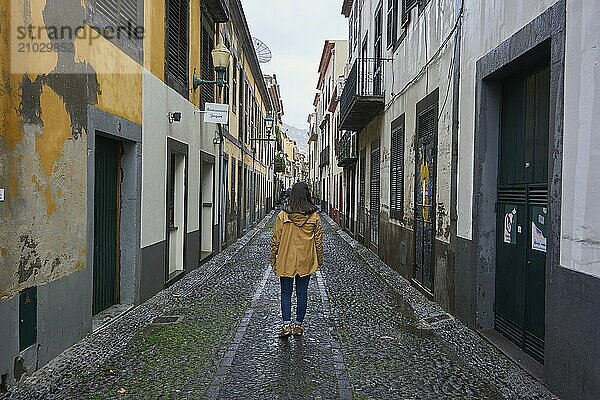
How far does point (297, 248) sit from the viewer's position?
7.76 metres

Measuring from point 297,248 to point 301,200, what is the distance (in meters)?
0.58

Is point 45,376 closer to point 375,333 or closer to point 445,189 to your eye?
point 375,333

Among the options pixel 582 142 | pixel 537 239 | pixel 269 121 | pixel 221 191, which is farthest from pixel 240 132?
pixel 582 142

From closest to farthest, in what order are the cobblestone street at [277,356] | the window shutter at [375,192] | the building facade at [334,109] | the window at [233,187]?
the cobblestone street at [277,356] → the window shutter at [375,192] → the window at [233,187] → the building facade at [334,109]

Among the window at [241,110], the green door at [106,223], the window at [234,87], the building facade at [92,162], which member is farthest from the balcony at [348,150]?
the green door at [106,223]

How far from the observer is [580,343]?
492cm

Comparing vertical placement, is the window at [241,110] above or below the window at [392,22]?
below

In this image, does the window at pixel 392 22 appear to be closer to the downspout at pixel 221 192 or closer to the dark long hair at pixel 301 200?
the downspout at pixel 221 192

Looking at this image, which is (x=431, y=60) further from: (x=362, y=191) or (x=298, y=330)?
(x=362, y=191)

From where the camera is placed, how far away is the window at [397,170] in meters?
13.7

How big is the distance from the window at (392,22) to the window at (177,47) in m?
4.88

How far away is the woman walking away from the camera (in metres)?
7.73

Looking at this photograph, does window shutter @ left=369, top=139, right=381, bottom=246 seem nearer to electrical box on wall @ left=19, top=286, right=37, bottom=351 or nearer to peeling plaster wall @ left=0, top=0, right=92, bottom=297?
peeling plaster wall @ left=0, top=0, right=92, bottom=297

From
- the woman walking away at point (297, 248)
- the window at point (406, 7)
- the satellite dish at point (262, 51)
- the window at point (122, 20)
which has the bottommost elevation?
the woman walking away at point (297, 248)
